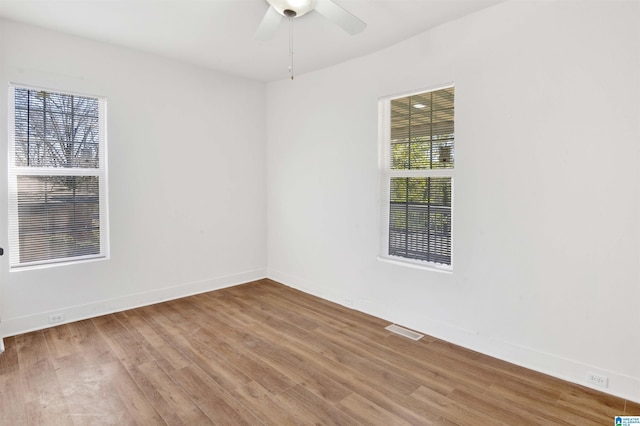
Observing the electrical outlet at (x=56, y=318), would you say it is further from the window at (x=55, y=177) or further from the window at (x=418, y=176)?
the window at (x=418, y=176)

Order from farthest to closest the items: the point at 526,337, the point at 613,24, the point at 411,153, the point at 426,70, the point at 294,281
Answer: the point at 294,281
the point at 411,153
the point at 426,70
the point at 526,337
the point at 613,24

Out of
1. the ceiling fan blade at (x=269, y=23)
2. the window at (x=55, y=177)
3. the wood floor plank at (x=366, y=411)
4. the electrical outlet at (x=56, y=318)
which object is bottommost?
the wood floor plank at (x=366, y=411)

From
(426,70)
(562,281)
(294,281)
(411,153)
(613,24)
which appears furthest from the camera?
(294,281)

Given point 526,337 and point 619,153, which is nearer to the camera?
point 619,153

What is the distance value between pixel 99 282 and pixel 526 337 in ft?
13.2

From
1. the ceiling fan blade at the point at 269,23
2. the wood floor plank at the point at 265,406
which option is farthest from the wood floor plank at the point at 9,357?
the ceiling fan blade at the point at 269,23

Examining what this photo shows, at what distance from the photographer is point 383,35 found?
127 inches

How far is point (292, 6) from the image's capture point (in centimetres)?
252

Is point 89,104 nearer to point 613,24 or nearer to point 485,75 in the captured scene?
point 485,75

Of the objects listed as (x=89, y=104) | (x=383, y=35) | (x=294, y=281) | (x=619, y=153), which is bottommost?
(x=294, y=281)

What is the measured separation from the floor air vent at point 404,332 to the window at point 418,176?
66 centimetres

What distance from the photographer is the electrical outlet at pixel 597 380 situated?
2299 millimetres

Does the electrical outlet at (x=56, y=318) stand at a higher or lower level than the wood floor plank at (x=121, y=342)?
higher

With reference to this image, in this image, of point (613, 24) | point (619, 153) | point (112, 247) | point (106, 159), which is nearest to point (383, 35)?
point (613, 24)
